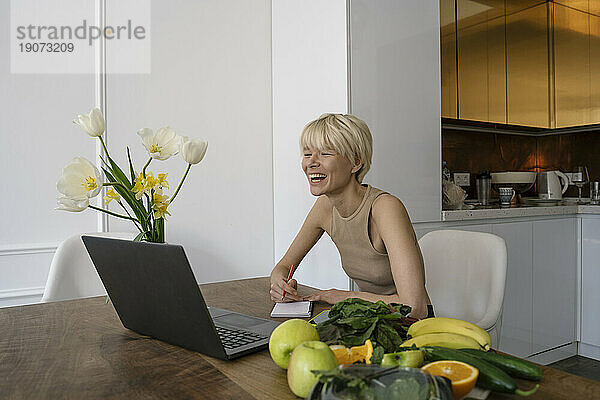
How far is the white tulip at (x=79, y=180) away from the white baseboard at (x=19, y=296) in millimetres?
1755

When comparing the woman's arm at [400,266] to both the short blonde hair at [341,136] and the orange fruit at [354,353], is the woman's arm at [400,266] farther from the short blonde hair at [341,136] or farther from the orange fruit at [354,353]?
the orange fruit at [354,353]

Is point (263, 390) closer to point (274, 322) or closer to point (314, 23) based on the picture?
point (274, 322)

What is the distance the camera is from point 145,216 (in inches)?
49.1

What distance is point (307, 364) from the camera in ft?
2.60

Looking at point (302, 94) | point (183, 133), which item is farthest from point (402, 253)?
point (183, 133)

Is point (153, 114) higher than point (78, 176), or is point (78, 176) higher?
point (153, 114)

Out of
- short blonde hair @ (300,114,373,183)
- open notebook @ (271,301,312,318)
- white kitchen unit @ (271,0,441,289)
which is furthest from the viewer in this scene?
white kitchen unit @ (271,0,441,289)

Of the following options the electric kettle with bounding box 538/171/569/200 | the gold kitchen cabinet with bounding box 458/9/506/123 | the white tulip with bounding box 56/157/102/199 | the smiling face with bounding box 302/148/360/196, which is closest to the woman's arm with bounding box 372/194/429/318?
the smiling face with bounding box 302/148/360/196

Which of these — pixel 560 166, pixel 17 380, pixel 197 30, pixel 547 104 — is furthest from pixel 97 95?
pixel 560 166

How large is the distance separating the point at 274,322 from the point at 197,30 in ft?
7.15

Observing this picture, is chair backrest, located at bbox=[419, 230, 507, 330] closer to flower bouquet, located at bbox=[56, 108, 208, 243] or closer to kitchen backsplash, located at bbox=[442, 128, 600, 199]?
flower bouquet, located at bbox=[56, 108, 208, 243]

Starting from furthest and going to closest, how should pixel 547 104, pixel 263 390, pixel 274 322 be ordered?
pixel 547 104
pixel 274 322
pixel 263 390

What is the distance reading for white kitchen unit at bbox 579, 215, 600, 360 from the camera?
3432 millimetres

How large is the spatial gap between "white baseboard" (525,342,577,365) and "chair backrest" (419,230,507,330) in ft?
5.25
